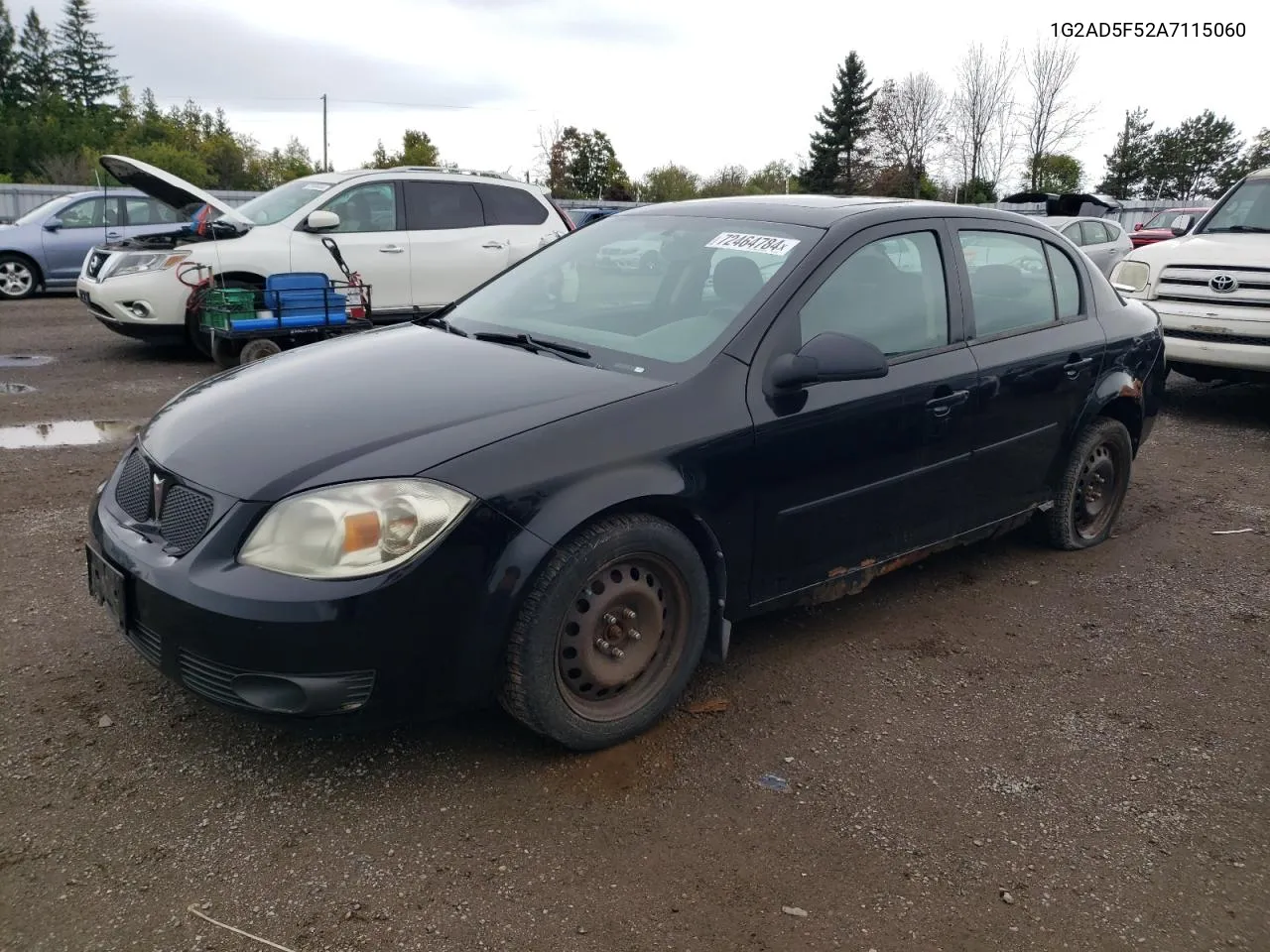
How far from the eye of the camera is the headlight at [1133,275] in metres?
8.56

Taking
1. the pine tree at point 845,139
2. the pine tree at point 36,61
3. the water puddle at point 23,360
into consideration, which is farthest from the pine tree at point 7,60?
the water puddle at point 23,360

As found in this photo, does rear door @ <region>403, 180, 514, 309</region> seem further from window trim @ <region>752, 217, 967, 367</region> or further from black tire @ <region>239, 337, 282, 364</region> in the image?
window trim @ <region>752, 217, 967, 367</region>

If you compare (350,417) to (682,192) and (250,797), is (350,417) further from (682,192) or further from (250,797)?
(682,192)

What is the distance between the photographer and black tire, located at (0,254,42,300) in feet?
47.3

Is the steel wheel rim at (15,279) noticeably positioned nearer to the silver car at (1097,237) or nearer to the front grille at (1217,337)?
the silver car at (1097,237)

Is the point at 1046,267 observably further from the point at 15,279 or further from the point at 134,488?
the point at 15,279

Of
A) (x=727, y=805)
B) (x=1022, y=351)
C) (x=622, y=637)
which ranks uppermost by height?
(x=1022, y=351)

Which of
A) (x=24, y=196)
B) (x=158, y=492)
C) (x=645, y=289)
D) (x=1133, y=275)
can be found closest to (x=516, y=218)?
(x=1133, y=275)

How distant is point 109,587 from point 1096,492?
4.34m

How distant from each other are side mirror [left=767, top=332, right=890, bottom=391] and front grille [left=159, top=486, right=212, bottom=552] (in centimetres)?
174

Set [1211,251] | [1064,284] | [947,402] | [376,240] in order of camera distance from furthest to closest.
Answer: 1. [376,240]
2. [1211,251]
3. [1064,284]
4. [947,402]

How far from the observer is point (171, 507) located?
2785 mm

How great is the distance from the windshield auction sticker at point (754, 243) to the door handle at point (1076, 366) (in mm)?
1605

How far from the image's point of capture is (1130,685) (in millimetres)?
3627
